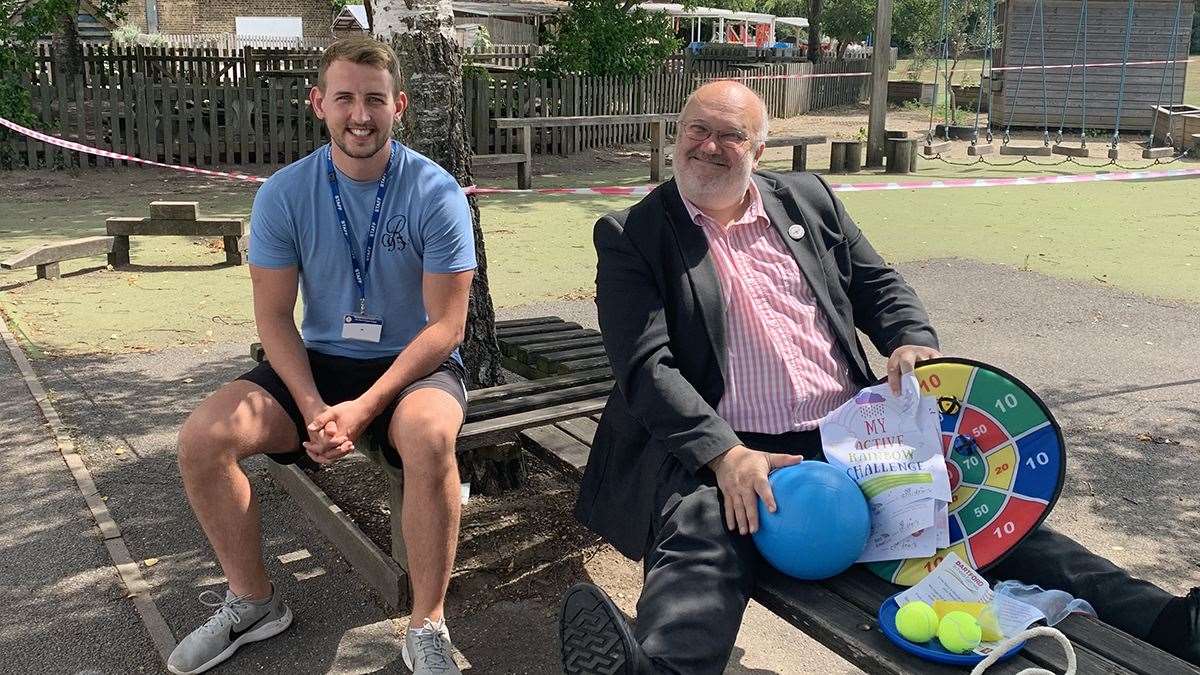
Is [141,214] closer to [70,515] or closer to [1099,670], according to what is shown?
[70,515]

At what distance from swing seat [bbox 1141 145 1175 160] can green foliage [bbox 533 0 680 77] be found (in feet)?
26.4

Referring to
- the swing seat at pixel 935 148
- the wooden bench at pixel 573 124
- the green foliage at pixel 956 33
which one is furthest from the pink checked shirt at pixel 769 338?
the green foliage at pixel 956 33

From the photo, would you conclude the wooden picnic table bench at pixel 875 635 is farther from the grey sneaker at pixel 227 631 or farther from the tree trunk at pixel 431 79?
the tree trunk at pixel 431 79

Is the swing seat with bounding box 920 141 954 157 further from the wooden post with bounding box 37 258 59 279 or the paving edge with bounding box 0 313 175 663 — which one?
the paving edge with bounding box 0 313 175 663

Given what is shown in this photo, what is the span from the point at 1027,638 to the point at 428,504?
4.99 feet

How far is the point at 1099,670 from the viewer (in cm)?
215

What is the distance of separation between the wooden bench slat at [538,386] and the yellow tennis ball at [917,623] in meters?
1.76

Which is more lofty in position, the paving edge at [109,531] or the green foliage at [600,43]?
the green foliage at [600,43]

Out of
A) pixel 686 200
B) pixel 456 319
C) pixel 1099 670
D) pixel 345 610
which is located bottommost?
pixel 345 610

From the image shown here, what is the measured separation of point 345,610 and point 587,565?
0.82m

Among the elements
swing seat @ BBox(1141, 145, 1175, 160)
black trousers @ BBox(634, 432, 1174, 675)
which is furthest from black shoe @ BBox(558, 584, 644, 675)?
swing seat @ BBox(1141, 145, 1175, 160)

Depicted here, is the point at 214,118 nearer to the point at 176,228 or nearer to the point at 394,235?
the point at 176,228

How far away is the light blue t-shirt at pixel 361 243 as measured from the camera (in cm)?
336

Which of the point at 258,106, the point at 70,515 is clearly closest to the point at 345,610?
the point at 70,515
